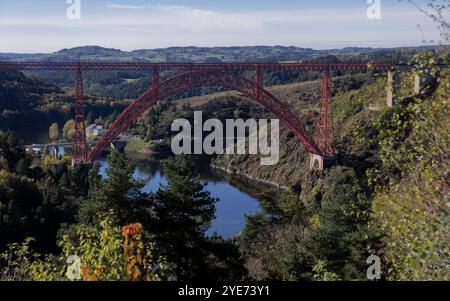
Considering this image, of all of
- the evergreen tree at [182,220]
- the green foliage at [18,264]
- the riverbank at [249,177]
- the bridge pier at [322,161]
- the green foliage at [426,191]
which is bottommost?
the riverbank at [249,177]

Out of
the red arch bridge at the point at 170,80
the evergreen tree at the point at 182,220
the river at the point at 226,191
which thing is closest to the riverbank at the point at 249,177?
the river at the point at 226,191

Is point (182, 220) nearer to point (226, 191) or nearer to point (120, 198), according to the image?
point (120, 198)

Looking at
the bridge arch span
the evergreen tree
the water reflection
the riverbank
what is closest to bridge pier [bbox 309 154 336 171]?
the riverbank

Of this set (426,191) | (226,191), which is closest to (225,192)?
(226,191)

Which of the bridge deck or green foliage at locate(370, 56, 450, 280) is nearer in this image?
green foliage at locate(370, 56, 450, 280)

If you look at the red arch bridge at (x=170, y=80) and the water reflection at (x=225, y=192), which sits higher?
the red arch bridge at (x=170, y=80)

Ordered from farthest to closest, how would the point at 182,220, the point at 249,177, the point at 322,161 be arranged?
1. the point at 249,177
2. the point at 322,161
3. the point at 182,220

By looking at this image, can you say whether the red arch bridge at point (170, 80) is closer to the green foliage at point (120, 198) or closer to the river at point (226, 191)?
the river at point (226, 191)

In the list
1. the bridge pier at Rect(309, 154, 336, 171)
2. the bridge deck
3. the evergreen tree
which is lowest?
the bridge pier at Rect(309, 154, 336, 171)

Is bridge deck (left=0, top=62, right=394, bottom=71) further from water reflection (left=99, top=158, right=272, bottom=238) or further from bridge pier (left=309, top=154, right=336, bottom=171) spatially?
bridge pier (left=309, top=154, right=336, bottom=171)
